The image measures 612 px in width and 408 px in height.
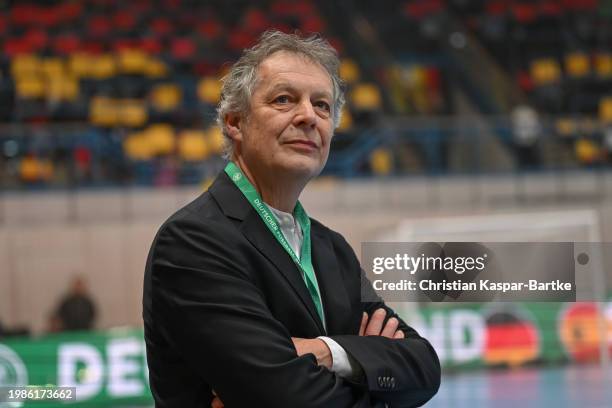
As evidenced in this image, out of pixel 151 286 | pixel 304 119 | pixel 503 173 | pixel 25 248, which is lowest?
pixel 151 286

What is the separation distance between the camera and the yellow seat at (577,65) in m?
14.9

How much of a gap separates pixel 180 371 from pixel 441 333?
5.22 metres

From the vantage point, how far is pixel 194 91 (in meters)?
13.7

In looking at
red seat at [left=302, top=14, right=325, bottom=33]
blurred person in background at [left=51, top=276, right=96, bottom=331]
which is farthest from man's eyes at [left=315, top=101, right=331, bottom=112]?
red seat at [left=302, top=14, right=325, bottom=33]

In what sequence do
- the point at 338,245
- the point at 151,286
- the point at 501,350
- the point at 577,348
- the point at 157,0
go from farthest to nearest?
1. the point at 157,0
2. the point at 501,350
3. the point at 577,348
4. the point at 338,245
5. the point at 151,286

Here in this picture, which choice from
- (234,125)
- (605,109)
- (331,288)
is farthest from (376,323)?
(605,109)

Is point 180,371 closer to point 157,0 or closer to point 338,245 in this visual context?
point 338,245

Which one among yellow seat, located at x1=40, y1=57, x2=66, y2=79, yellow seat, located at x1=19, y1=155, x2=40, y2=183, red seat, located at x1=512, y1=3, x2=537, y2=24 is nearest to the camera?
yellow seat, located at x1=19, y1=155, x2=40, y2=183

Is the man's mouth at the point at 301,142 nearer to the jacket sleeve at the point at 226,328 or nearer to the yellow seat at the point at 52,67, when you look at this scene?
the jacket sleeve at the point at 226,328

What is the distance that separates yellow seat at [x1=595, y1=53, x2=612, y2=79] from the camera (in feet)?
48.8

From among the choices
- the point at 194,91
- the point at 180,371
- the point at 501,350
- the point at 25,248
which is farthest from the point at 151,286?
the point at 194,91

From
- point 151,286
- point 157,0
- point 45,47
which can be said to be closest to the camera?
point 151,286

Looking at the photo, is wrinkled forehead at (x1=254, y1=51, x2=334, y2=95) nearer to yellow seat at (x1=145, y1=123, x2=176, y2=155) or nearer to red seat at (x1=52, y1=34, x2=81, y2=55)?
yellow seat at (x1=145, y1=123, x2=176, y2=155)

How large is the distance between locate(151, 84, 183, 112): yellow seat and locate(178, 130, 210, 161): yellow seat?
2.34 feet
